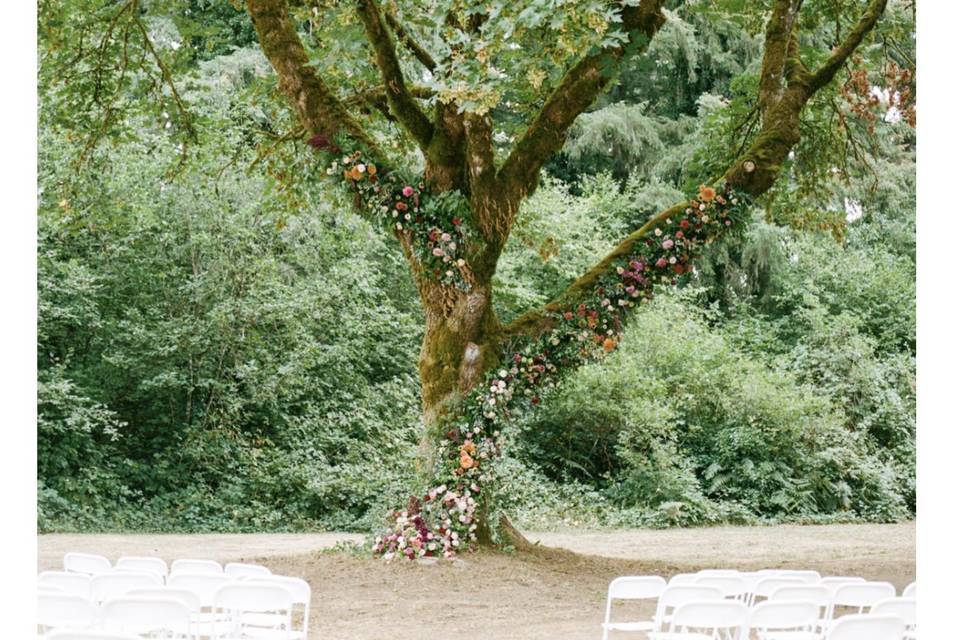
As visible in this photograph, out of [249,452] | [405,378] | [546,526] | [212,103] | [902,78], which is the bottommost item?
[546,526]

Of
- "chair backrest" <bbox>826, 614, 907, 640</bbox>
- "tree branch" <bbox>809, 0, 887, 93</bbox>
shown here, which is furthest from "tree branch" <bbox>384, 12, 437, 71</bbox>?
"chair backrest" <bbox>826, 614, 907, 640</bbox>

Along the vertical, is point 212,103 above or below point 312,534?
above

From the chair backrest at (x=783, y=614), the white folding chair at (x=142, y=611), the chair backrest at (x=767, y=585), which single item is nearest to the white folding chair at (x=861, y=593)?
the chair backrest at (x=767, y=585)

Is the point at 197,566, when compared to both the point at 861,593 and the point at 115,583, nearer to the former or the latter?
the point at 115,583

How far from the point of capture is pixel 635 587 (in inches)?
217

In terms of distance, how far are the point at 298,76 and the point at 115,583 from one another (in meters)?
5.78

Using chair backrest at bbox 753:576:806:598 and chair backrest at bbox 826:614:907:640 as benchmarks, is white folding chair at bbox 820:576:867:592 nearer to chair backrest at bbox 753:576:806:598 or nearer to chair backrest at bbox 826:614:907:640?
chair backrest at bbox 753:576:806:598

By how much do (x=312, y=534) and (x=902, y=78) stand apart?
996 cm

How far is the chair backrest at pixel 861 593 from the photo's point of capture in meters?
5.26

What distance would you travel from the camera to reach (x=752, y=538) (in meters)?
14.4

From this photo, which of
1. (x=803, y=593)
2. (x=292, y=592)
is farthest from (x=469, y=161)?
(x=803, y=593)

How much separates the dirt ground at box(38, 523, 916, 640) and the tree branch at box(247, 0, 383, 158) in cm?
389

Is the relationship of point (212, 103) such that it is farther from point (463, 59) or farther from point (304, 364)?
point (463, 59)
